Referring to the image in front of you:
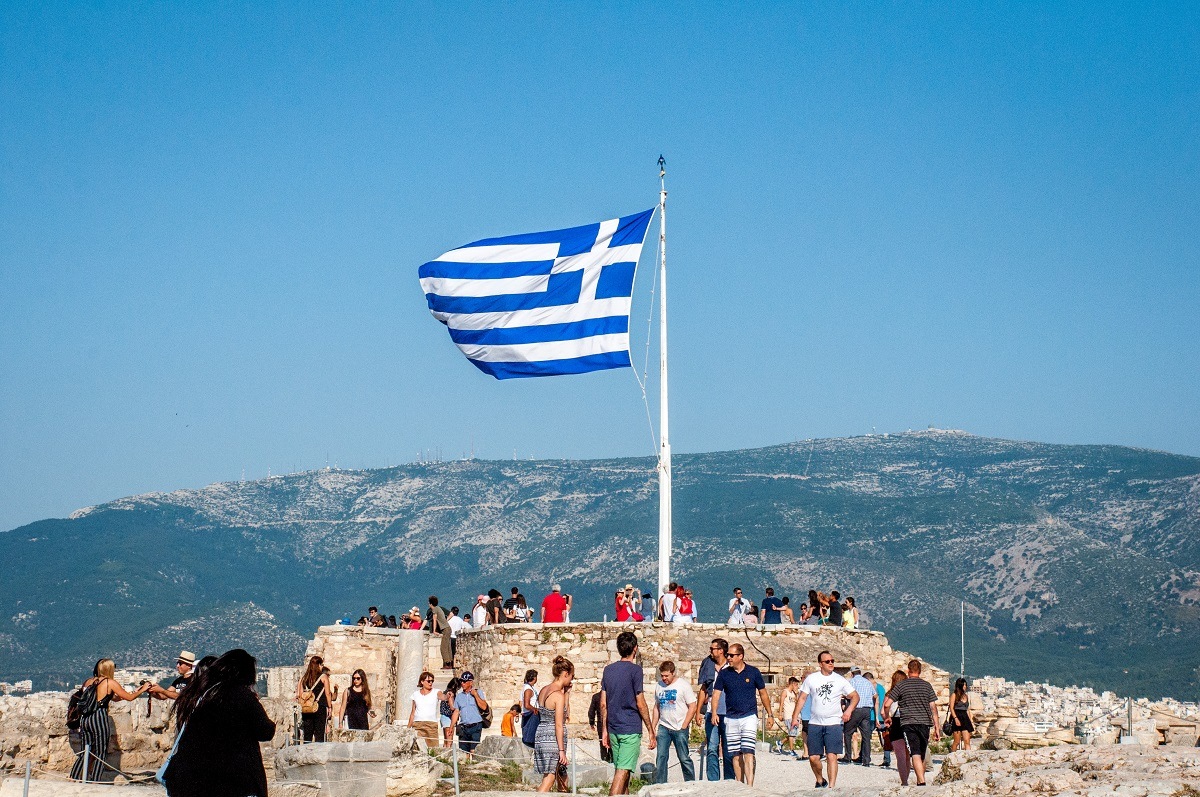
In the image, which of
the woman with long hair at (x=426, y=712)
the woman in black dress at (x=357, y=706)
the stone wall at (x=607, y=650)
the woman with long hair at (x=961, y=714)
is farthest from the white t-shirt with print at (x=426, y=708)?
the woman with long hair at (x=961, y=714)

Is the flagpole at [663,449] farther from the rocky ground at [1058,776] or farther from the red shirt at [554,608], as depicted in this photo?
the rocky ground at [1058,776]

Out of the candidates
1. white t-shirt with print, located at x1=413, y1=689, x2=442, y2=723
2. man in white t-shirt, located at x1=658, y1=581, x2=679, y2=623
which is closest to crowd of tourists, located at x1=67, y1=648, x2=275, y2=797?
white t-shirt with print, located at x1=413, y1=689, x2=442, y2=723

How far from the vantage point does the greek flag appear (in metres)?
25.9

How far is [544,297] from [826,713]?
1224 cm

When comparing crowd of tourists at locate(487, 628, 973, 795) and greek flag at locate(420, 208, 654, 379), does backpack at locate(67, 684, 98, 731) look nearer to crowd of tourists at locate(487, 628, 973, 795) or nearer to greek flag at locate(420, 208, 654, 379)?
crowd of tourists at locate(487, 628, 973, 795)

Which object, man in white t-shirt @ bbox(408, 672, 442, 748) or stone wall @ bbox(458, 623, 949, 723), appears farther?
stone wall @ bbox(458, 623, 949, 723)

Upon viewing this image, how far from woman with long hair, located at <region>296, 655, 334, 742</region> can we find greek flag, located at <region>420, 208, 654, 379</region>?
31.3 feet

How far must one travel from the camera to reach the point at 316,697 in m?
17.5

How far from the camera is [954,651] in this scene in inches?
5113

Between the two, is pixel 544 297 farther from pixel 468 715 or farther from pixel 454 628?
pixel 468 715

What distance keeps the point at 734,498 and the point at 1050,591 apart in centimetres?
5190

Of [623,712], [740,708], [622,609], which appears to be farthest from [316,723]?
[622,609]

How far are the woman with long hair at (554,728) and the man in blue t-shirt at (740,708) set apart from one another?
1.55 meters

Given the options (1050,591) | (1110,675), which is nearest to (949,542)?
(1050,591)
